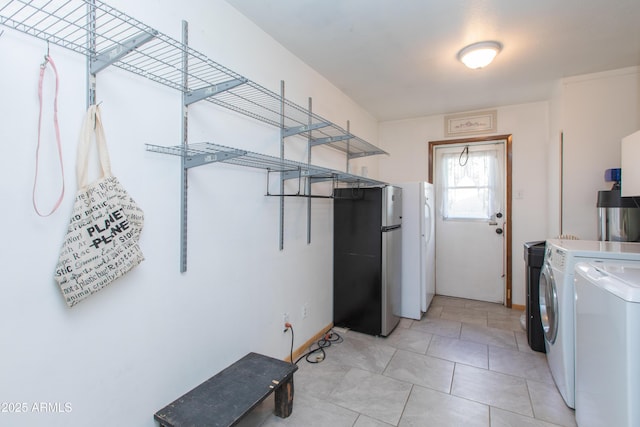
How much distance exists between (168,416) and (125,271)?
717mm

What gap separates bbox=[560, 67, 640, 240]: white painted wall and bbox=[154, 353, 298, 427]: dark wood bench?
2.87 meters

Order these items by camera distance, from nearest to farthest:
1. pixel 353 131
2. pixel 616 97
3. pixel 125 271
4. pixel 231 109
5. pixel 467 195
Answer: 1. pixel 125 271
2. pixel 231 109
3. pixel 616 97
4. pixel 353 131
5. pixel 467 195

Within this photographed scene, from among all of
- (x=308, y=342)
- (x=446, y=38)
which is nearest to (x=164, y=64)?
(x=446, y=38)

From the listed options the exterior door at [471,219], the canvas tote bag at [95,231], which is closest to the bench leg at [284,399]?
the canvas tote bag at [95,231]

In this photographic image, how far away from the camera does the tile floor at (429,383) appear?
71.4 inches

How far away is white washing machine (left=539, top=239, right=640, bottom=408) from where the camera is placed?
1.81 m

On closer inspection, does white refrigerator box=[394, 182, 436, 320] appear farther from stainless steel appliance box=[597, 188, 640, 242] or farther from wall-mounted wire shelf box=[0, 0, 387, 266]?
stainless steel appliance box=[597, 188, 640, 242]

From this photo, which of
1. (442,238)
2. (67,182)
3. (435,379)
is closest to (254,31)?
(67,182)

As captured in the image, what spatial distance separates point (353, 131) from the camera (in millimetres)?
3521

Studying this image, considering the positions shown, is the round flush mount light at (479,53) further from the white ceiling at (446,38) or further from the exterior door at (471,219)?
the exterior door at (471,219)

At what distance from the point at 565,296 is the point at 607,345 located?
65 centimetres

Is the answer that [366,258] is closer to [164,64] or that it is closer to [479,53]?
[479,53]

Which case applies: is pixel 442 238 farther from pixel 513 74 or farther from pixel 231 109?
pixel 231 109

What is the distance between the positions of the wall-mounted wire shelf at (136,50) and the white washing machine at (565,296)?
1.81 m
